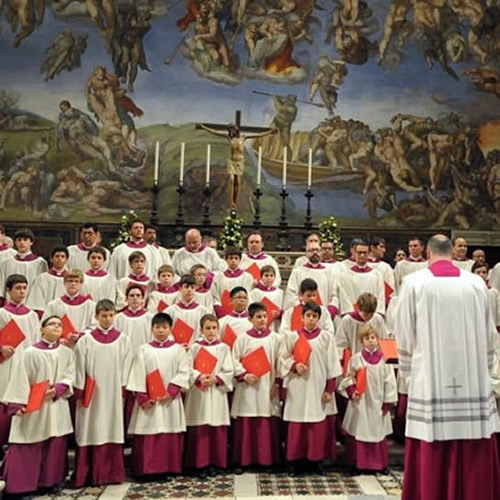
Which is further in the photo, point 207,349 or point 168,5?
point 168,5

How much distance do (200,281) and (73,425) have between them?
7.49 feet

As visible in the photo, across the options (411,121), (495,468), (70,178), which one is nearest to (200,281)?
(495,468)

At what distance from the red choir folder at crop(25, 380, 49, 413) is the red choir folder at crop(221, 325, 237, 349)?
6.23 feet

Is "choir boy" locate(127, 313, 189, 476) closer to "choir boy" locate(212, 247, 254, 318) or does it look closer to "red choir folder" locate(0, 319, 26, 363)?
"red choir folder" locate(0, 319, 26, 363)

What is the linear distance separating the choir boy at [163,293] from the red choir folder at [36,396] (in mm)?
2035

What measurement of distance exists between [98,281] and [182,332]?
1.40 metres

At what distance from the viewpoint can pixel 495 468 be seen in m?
4.14

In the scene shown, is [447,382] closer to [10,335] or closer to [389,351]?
[389,351]

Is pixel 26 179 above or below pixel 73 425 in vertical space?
above

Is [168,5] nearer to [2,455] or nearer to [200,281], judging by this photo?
[200,281]

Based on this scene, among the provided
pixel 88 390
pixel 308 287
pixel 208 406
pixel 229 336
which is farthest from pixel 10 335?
pixel 308 287

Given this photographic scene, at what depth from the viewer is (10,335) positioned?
6.12 metres

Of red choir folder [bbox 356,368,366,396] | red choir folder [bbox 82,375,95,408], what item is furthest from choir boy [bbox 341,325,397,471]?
red choir folder [bbox 82,375,95,408]

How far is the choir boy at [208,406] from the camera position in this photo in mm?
6059
